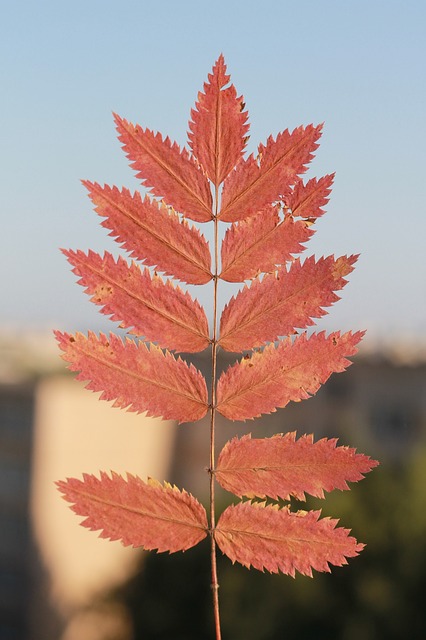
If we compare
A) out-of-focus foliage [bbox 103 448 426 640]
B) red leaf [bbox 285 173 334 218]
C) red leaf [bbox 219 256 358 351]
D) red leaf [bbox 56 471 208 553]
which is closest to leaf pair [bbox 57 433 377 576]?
red leaf [bbox 56 471 208 553]

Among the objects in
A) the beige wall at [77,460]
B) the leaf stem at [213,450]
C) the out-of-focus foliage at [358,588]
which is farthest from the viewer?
the beige wall at [77,460]

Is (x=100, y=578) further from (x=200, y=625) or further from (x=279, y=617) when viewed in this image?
(x=279, y=617)

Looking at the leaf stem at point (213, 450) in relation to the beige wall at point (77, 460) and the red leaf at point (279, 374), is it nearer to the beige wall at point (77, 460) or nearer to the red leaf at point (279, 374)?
the red leaf at point (279, 374)

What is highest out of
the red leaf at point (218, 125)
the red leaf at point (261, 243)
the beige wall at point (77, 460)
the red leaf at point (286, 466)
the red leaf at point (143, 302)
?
the red leaf at point (218, 125)

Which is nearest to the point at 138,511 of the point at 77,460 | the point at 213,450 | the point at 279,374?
the point at 213,450

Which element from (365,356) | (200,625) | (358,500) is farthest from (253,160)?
(365,356)

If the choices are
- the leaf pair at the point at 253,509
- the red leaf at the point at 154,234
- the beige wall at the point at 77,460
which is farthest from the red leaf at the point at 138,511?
the beige wall at the point at 77,460
